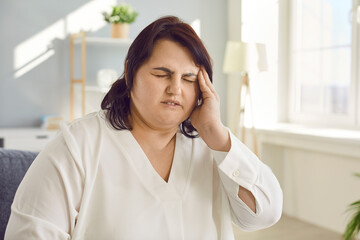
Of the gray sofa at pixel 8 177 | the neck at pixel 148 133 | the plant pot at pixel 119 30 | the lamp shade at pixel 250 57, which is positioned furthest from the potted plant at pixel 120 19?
the neck at pixel 148 133

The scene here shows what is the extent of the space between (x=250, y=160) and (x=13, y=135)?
9.61 ft

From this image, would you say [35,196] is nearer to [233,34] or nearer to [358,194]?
[358,194]

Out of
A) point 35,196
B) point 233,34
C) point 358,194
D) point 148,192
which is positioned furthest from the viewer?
point 233,34

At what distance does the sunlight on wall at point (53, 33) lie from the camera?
418cm

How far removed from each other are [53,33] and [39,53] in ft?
0.74

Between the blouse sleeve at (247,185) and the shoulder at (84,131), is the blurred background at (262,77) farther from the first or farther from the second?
the shoulder at (84,131)

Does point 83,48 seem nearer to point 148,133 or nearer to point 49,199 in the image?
point 148,133

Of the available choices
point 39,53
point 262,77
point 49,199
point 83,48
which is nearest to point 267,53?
point 262,77

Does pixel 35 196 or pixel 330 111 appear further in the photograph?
pixel 330 111

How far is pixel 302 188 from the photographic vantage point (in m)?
4.05

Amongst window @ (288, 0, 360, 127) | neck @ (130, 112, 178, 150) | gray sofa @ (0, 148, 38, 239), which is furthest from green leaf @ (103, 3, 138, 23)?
neck @ (130, 112, 178, 150)

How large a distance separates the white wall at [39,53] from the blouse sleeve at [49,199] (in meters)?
3.38

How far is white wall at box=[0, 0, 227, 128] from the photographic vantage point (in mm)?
4141

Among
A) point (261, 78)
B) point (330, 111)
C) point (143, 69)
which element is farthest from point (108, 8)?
point (143, 69)
